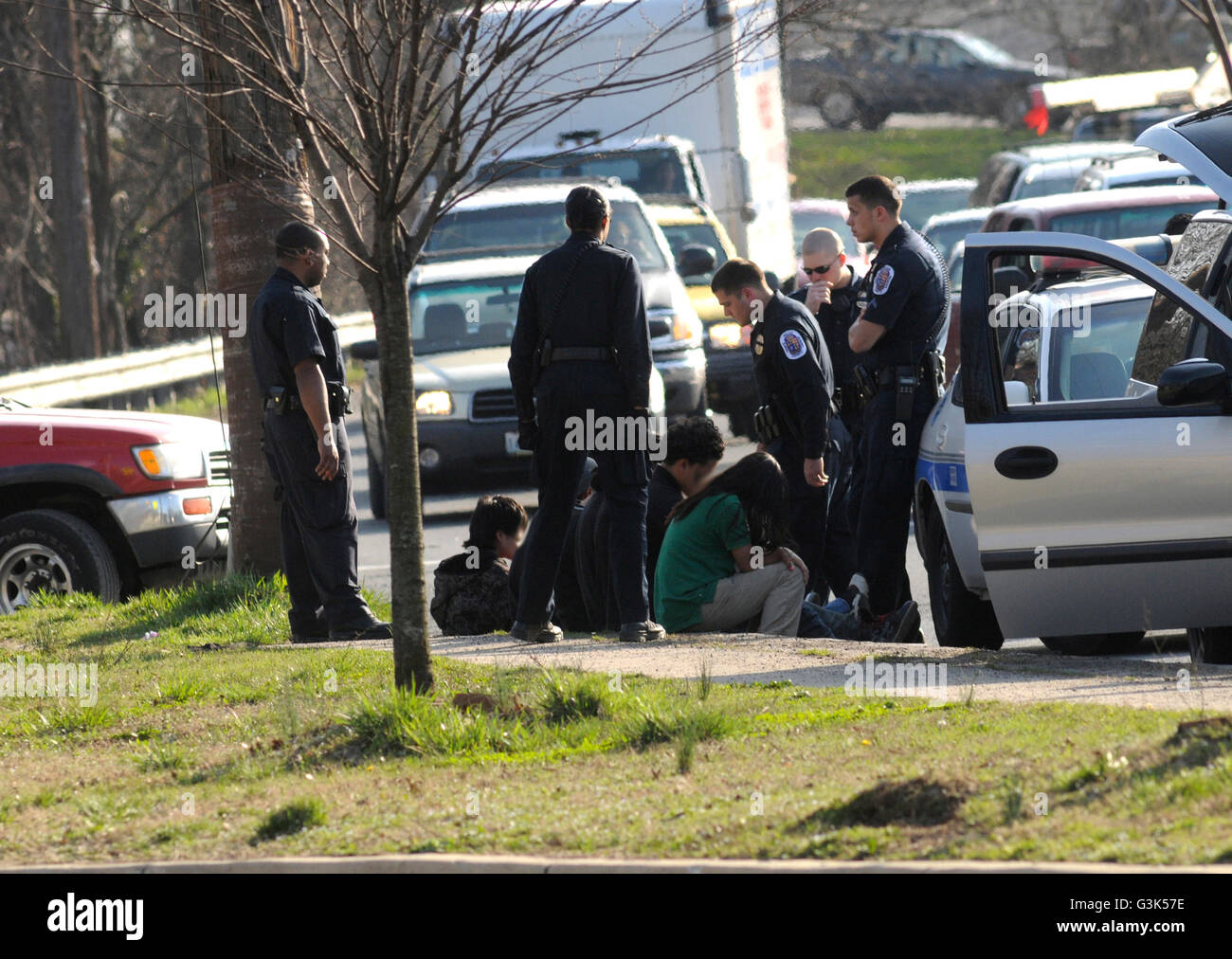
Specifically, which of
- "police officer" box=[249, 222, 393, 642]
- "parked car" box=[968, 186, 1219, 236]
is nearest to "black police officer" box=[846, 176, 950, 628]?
"police officer" box=[249, 222, 393, 642]

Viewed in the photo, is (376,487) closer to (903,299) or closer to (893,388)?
(893,388)

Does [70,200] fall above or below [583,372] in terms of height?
above

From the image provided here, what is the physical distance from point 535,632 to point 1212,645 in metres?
2.78

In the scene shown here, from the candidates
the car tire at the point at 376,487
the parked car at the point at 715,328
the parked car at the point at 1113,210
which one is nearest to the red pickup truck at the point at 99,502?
the car tire at the point at 376,487

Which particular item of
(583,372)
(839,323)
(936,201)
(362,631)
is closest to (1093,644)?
(583,372)

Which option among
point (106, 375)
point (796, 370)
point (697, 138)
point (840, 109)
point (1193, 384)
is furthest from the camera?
point (840, 109)

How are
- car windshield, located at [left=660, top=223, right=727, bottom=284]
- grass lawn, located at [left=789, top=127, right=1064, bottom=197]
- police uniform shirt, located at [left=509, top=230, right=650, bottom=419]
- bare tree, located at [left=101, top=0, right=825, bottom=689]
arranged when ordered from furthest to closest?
1. grass lawn, located at [left=789, top=127, right=1064, bottom=197]
2. car windshield, located at [left=660, top=223, right=727, bottom=284]
3. police uniform shirt, located at [left=509, top=230, right=650, bottom=419]
4. bare tree, located at [left=101, top=0, right=825, bottom=689]

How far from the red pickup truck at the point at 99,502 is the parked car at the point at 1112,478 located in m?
4.78

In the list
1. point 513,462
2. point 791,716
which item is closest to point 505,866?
point 791,716

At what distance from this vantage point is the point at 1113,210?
13.7 m

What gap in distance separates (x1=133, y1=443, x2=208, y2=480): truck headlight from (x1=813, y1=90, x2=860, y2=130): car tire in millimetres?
32532

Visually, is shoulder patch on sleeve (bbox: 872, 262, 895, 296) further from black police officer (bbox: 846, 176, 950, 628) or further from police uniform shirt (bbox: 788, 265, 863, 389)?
police uniform shirt (bbox: 788, 265, 863, 389)

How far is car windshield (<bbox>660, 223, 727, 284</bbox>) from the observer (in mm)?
17000
